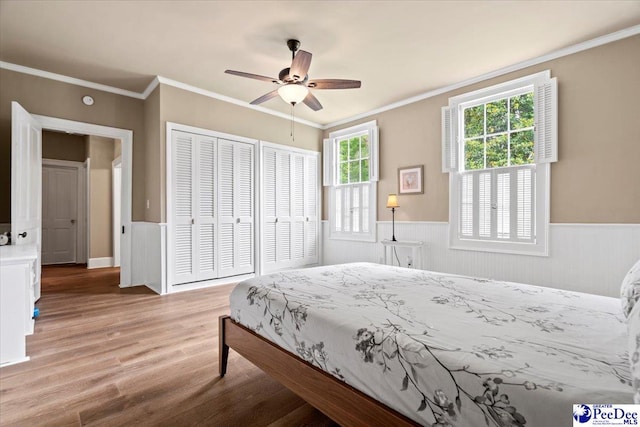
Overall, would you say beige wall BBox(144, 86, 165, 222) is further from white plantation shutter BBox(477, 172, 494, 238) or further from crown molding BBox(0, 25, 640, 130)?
white plantation shutter BBox(477, 172, 494, 238)

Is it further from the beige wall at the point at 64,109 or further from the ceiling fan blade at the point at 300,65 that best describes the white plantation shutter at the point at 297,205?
the ceiling fan blade at the point at 300,65

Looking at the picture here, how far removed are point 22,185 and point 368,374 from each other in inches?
146

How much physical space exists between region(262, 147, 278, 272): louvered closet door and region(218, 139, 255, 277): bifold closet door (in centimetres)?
20

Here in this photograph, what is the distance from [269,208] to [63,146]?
4822 millimetres

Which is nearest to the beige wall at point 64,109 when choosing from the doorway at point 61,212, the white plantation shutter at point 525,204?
the doorway at point 61,212

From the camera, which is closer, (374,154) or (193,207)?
(193,207)

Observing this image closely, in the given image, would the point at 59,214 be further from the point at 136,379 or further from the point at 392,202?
the point at 392,202

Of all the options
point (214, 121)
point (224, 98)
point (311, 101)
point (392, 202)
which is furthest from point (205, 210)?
point (392, 202)

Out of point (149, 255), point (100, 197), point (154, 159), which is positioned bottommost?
point (149, 255)

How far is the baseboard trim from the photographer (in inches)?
232

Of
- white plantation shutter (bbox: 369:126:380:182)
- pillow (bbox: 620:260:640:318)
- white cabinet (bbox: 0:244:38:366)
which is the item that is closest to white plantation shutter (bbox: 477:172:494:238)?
white plantation shutter (bbox: 369:126:380:182)

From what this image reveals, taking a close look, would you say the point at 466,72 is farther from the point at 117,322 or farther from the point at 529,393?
the point at 117,322

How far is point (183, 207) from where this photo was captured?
414 cm

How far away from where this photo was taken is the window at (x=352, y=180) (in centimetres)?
502
